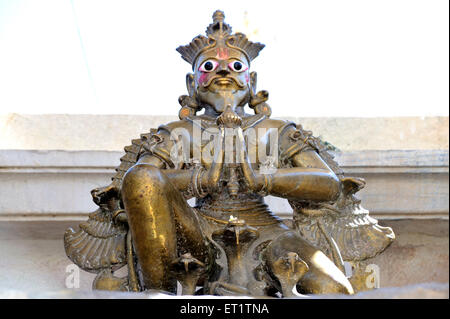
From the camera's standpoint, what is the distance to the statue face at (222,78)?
310 centimetres

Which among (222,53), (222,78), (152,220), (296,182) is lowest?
(152,220)

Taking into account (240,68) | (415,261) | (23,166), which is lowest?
(415,261)

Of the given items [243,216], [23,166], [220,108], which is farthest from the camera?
[23,166]

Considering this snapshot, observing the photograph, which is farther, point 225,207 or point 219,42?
point 219,42

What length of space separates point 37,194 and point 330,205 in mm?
2258

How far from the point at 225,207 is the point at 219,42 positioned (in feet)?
3.00

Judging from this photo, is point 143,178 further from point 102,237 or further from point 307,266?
point 307,266

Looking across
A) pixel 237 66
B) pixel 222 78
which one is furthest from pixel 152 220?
pixel 237 66

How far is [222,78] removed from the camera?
122 inches

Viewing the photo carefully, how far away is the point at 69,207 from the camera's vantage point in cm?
422

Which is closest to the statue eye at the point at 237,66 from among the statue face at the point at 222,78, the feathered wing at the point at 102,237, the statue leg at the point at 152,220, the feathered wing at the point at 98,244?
the statue face at the point at 222,78

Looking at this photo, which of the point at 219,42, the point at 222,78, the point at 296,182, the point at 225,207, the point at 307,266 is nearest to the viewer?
the point at 307,266
